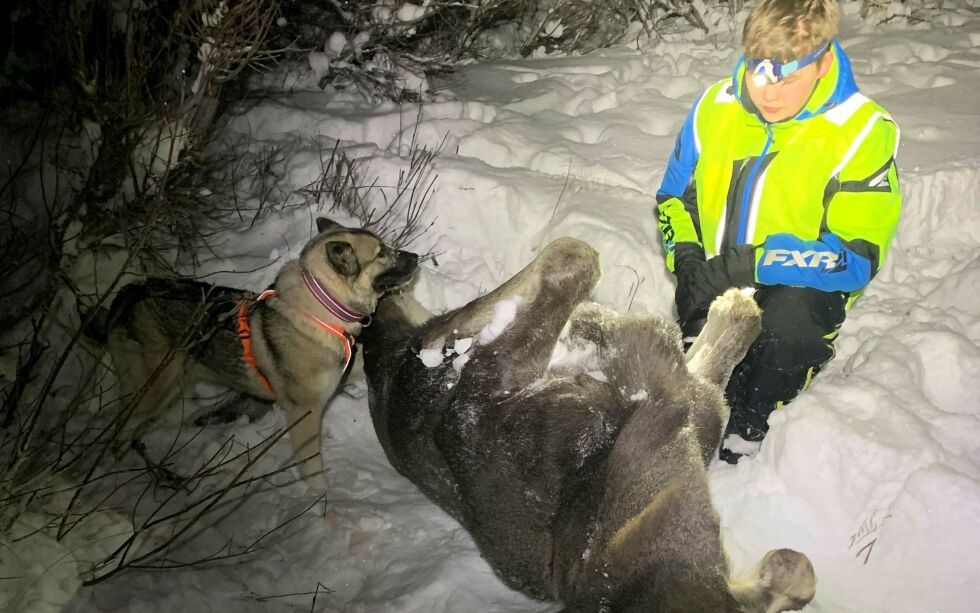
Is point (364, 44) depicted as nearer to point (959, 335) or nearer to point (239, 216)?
point (239, 216)

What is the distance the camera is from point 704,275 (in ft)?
11.6

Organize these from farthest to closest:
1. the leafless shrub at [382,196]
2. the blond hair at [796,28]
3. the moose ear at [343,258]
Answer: the leafless shrub at [382,196] < the moose ear at [343,258] < the blond hair at [796,28]

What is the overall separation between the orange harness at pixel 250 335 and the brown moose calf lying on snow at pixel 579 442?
0.58 m

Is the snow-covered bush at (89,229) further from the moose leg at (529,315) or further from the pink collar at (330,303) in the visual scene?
the moose leg at (529,315)

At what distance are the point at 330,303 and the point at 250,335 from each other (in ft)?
2.09

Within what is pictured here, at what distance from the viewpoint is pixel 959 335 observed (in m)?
3.57

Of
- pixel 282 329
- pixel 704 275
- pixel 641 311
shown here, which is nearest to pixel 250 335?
pixel 282 329

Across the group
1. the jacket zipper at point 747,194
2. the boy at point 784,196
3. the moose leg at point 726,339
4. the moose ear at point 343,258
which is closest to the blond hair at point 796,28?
the boy at point 784,196

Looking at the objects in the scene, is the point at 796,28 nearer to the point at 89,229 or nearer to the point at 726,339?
the point at 726,339

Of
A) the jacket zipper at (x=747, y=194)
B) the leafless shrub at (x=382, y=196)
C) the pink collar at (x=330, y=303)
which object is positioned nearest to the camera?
the jacket zipper at (x=747, y=194)

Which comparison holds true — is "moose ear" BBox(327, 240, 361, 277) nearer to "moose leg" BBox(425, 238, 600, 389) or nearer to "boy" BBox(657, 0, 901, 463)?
"moose leg" BBox(425, 238, 600, 389)

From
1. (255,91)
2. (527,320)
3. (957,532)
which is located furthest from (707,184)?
(255,91)

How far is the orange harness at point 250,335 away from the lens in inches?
153

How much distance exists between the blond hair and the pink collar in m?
2.65
